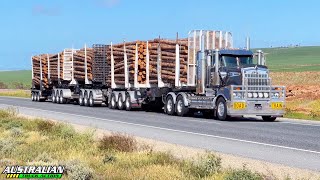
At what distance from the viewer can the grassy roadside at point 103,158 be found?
953 centimetres

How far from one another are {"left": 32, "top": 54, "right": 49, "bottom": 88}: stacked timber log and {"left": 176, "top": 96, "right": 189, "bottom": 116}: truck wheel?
77.2 ft

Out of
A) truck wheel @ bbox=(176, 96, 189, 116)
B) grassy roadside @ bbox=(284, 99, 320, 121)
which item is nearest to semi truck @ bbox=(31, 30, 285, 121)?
truck wheel @ bbox=(176, 96, 189, 116)

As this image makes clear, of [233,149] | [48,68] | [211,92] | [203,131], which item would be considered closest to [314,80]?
[48,68]

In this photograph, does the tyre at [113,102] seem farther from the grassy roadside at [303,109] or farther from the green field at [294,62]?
the green field at [294,62]

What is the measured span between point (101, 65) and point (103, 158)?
27.7 meters

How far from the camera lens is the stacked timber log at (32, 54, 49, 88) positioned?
5056 centimetres

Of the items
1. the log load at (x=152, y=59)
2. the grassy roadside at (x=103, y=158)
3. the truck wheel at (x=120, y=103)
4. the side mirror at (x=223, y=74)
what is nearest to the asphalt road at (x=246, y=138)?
the grassy roadside at (x=103, y=158)

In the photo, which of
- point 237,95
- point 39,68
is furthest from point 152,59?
point 39,68

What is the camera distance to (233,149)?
48.5 feet

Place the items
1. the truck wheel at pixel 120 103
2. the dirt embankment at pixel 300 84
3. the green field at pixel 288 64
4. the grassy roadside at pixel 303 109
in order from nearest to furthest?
the grassy roadside at pixel 303 109, the truck wheel at pixel 120 103, the dirt embankment at pixel 300 84, the green field at pixel 288 64

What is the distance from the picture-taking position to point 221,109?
25.7 m

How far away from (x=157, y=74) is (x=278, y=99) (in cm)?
807

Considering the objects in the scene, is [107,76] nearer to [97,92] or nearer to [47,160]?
[97,92]

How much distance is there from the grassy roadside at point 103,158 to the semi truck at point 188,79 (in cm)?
1093
